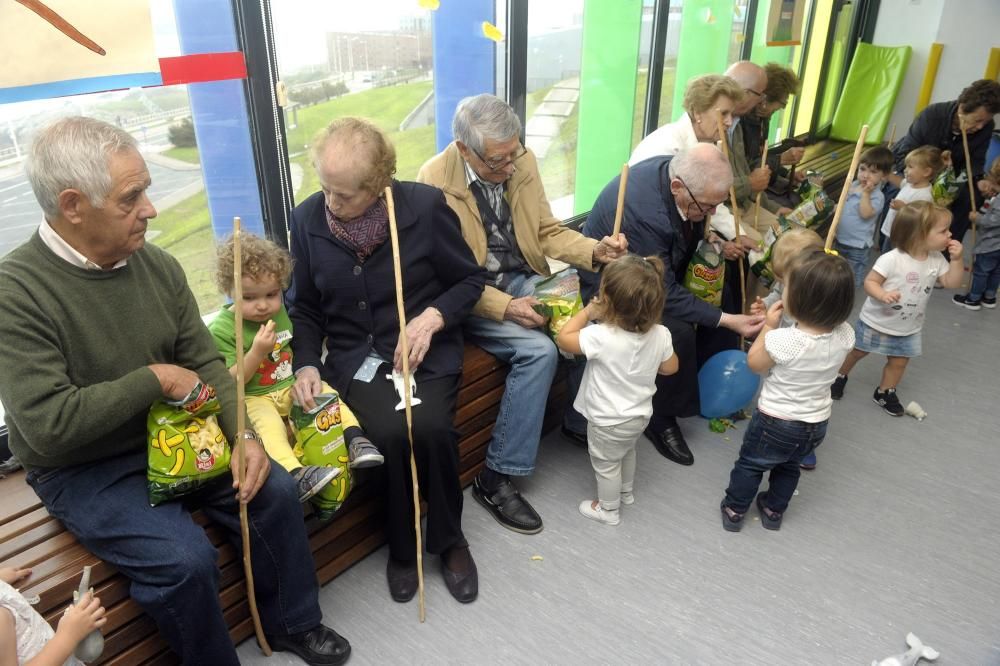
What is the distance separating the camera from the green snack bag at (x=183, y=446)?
5.36ft

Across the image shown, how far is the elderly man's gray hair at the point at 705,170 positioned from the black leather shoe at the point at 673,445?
100 centimetres

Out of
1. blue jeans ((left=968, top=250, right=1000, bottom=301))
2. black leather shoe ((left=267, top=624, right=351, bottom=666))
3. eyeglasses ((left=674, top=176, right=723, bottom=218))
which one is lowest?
black leather shoe ((left=267, top=624, right=351, bottom=666))

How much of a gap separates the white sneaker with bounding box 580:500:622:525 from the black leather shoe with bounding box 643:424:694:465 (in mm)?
478

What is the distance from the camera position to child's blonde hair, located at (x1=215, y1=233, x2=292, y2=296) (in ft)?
6.51

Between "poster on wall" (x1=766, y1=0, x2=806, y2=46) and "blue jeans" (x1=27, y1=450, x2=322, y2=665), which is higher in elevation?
"poster on wall" (x1=766, y1=0, x2=806, y2=46)

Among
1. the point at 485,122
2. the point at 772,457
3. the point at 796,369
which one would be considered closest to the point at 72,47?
the point at 485,122

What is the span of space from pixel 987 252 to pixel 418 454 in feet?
12.8

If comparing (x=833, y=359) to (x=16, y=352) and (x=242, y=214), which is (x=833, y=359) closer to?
(x=242, y=214)

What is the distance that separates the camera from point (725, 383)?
9.93 feet

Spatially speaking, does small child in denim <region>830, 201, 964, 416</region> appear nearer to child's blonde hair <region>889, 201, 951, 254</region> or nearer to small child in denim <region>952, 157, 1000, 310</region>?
child's blonde hair <region>889, 201, 951, 254</region>

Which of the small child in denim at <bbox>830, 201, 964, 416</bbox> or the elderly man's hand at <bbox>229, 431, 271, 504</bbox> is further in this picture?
the small child in denim at <bbox>830, 201, 964, 416</bbox>

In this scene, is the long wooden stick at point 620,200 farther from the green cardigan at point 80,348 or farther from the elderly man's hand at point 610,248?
the green cardigan at point 80,348

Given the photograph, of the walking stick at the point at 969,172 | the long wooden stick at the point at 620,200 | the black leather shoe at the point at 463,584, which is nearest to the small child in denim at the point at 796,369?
the long wooden stick at the point at 620,200

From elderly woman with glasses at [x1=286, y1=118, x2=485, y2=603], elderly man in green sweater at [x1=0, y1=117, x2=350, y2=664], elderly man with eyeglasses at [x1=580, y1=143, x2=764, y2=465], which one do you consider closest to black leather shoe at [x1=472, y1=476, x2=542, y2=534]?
elderly woman with glasses at [x1=286, y1=118, x2=485, y2=603]
